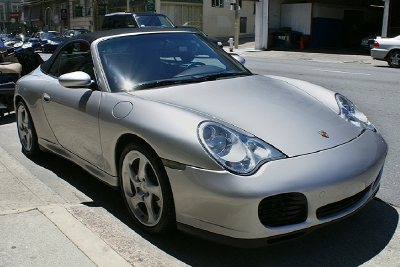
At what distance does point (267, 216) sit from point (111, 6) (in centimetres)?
4536

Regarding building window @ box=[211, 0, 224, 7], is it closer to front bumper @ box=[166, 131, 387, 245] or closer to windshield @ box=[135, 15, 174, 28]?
windshield @ box=[135, 15, 174, 28]

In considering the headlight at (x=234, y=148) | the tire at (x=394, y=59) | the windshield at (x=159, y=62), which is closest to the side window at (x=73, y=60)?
the windshield at (x=159, y=62)

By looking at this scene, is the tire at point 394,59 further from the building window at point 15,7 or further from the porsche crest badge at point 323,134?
the building window at point 15,7

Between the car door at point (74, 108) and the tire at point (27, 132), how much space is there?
0.59 meters

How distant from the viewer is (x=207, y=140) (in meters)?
2.80

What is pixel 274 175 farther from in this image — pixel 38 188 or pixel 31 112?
pixel 31 112

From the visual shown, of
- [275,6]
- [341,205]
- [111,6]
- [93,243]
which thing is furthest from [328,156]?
[111,6]

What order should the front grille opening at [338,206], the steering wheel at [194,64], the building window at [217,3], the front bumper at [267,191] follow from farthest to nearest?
the building window at [217,3], the steering wheel at [194,64], the front grille opening at [338,206], the front bumper at [267,191]

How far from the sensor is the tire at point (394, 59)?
1638 cm

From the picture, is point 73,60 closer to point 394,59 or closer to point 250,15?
point 394,59

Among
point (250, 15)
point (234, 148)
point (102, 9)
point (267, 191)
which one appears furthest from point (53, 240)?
point (102, 9)

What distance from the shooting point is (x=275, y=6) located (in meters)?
30.1

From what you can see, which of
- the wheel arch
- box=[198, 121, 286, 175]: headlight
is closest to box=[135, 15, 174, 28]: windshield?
the wheel arch

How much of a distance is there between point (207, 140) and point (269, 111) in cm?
59
